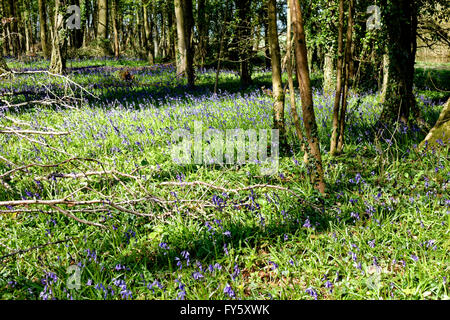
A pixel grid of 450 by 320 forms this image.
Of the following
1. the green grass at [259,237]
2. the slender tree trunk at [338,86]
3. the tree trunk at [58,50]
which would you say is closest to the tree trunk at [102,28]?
the tree trunk at [58,50]

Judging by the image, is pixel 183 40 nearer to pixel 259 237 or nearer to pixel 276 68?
pixel 276 68

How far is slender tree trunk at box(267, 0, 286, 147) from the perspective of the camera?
3834mm

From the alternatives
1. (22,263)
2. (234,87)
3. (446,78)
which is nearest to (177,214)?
(22,263)

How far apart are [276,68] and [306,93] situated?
1.00m

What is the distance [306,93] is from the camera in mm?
3256

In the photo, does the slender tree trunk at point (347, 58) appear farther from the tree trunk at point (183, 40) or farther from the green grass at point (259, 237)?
the tree trunk at point (183, 40)

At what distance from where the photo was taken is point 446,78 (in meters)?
13.9

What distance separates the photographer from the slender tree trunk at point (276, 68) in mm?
3834

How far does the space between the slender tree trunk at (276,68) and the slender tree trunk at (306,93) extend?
2.54ft

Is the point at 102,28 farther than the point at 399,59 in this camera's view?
Yes

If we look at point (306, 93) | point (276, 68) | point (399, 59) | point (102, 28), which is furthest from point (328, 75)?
point (102, 28)

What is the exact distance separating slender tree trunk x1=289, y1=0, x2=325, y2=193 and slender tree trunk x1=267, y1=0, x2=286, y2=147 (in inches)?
30.4

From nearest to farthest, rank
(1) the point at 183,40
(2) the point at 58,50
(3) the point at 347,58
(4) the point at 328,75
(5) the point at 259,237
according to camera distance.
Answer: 1. (5) the point at 259,237
2. (3) the point at 347,58
3. (4) the point at 328,75
4. (2) the point at 58,50
5. (1) the point at 183,40
